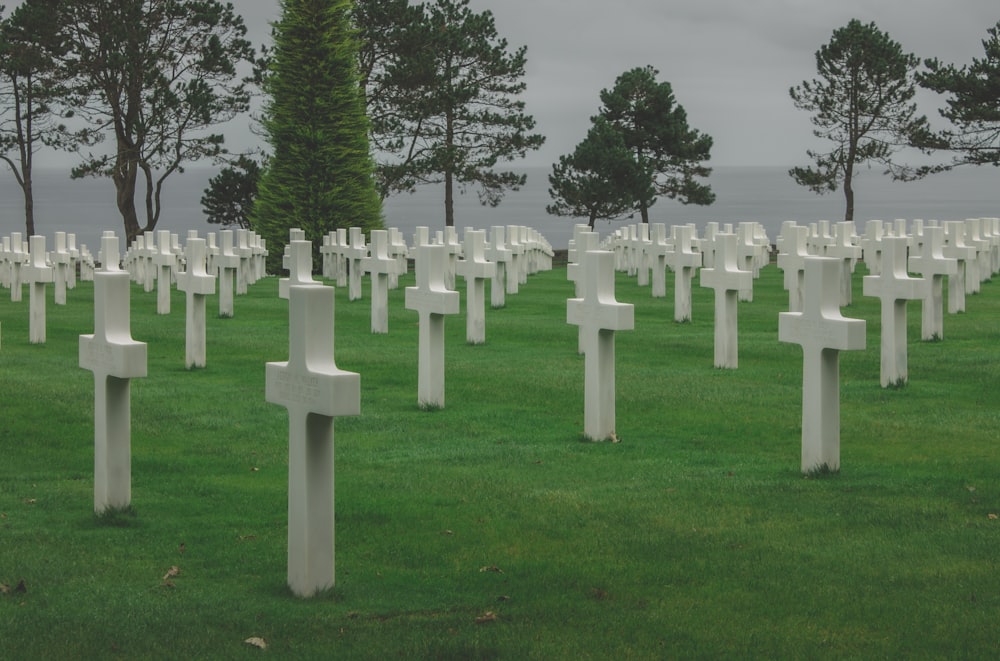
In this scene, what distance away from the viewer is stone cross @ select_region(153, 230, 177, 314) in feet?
62.9

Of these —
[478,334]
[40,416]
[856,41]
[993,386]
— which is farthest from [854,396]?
[856,41]

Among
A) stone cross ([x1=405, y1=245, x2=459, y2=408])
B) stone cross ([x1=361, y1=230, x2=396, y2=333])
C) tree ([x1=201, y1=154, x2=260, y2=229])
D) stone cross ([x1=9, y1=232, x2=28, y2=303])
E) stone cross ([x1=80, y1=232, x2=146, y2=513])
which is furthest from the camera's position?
tree ([x1=201, y1=154, x2=260, y2=229])

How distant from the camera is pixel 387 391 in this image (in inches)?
485

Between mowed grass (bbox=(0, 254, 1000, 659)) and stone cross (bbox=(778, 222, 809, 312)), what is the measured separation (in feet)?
12.3

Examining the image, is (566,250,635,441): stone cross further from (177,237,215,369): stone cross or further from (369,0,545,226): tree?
(369,0,545,226): tree

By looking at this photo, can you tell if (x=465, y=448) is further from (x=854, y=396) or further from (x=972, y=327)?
(x=972, y=327)

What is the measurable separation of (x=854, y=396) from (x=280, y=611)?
6.75 meters

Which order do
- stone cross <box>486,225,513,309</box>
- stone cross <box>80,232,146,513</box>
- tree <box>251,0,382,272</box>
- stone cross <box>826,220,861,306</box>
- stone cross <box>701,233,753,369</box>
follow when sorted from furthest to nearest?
tree <box>251,0,382,272</box> → stone cross <box>486,225,513,309</box> → stone cross <box>826,220,861,306</box> → stone cross <box>701,233,753,369</box> → stone cross <box>80,232,146,513</box>

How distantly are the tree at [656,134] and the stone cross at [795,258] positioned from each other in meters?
27.6

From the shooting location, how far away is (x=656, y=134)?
153 ft

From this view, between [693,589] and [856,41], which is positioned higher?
[856,41]

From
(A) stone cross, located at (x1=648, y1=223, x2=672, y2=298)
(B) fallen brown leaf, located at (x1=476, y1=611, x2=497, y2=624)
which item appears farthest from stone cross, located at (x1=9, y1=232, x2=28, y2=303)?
(B) fallen brown leaf, located at (x1=476, y1=611, x2=497, y2=624)

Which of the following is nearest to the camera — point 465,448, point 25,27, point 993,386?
point 465,448

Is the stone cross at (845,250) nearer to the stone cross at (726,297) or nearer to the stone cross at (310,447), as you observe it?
the stone cross at (726,297)
